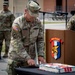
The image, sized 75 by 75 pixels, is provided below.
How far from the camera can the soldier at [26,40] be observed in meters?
4.94

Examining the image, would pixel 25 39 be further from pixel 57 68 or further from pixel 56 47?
pixel 57 68

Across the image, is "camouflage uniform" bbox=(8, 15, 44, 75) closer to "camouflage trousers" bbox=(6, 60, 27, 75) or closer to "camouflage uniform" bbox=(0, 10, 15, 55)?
"camouflage trousers" bbox=(6, 60, 27, 75)

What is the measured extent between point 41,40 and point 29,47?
0.68ft

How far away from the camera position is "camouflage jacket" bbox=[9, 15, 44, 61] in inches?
196

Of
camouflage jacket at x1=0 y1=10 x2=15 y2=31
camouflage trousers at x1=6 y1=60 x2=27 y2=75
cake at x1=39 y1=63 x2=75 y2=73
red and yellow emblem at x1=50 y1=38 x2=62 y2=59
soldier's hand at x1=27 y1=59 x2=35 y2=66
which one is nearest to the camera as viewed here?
cake at x1=39 y1=63 x2=75 y2=73

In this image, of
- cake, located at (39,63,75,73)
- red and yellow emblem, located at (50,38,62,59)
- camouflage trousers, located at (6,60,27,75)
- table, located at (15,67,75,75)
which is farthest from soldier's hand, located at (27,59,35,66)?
red and yellow emblem, located at (50,38,62,59)

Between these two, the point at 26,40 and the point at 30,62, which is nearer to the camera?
the point at 30,62

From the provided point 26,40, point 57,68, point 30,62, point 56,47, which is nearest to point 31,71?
point 57,68

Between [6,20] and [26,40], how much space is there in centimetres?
777

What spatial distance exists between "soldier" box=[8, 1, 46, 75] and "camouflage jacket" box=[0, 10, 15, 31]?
24.8 ft

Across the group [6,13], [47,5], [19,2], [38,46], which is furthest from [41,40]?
[47,5]

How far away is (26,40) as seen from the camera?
→ 5066 mm

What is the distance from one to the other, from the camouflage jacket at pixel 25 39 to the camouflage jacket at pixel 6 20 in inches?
297

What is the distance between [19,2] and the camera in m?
55.0
